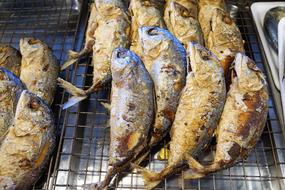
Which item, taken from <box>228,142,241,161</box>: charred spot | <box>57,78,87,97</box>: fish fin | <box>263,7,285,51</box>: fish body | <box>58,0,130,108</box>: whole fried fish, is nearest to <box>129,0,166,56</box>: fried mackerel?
<box>58,0,130,108</box>: whole fried fish

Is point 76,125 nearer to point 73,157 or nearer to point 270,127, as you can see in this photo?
point 73,157

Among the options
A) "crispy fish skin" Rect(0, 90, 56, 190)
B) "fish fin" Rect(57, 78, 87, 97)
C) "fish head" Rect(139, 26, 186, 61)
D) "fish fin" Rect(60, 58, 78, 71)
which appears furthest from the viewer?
"fish fin" Rect(60, 58, 78, 71)

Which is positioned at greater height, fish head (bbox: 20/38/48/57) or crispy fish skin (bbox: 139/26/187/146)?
fish head (bbox: 20/38/48/57)

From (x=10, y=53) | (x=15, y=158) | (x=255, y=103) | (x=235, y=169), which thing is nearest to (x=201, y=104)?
(x=255, y=103)

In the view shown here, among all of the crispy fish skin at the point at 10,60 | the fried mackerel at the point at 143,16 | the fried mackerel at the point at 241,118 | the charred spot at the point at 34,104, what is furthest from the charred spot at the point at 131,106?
the crispy fish skin at the point at 10,60

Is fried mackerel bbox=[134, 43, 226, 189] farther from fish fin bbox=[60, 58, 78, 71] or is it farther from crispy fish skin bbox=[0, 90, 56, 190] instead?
fish fin bbox=[60, 58, 78, 71]

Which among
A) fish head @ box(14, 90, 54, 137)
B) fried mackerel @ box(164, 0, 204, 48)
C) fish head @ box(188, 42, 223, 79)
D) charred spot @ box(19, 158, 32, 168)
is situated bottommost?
charred spot @ box(19, 158, 32, 168)
